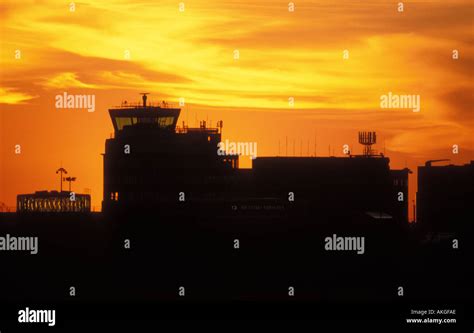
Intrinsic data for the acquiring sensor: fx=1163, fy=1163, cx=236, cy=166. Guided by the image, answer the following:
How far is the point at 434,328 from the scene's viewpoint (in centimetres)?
16362

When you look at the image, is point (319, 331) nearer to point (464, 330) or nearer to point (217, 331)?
point (217, 331)

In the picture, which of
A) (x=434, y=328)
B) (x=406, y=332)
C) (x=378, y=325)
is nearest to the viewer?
(x=434, y=328)

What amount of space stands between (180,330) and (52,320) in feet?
71.9

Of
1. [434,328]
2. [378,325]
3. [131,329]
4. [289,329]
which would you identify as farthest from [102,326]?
[434,328]

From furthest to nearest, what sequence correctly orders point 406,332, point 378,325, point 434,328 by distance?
point 378,325
point 406,332
point 434,328

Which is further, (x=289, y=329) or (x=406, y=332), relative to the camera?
(x=289, y=329)

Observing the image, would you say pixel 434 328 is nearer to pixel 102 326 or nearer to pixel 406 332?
pixel 406 332

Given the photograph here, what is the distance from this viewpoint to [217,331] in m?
195

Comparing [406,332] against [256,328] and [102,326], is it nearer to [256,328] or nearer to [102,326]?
[256,328]

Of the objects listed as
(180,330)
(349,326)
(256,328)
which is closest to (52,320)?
(180,330)

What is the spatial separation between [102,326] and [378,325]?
45.9 meters

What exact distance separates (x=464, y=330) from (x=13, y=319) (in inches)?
2912

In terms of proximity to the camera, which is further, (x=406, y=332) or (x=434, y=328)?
(x=406, y=332)

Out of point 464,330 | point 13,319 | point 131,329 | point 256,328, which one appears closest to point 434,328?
point 464,330
